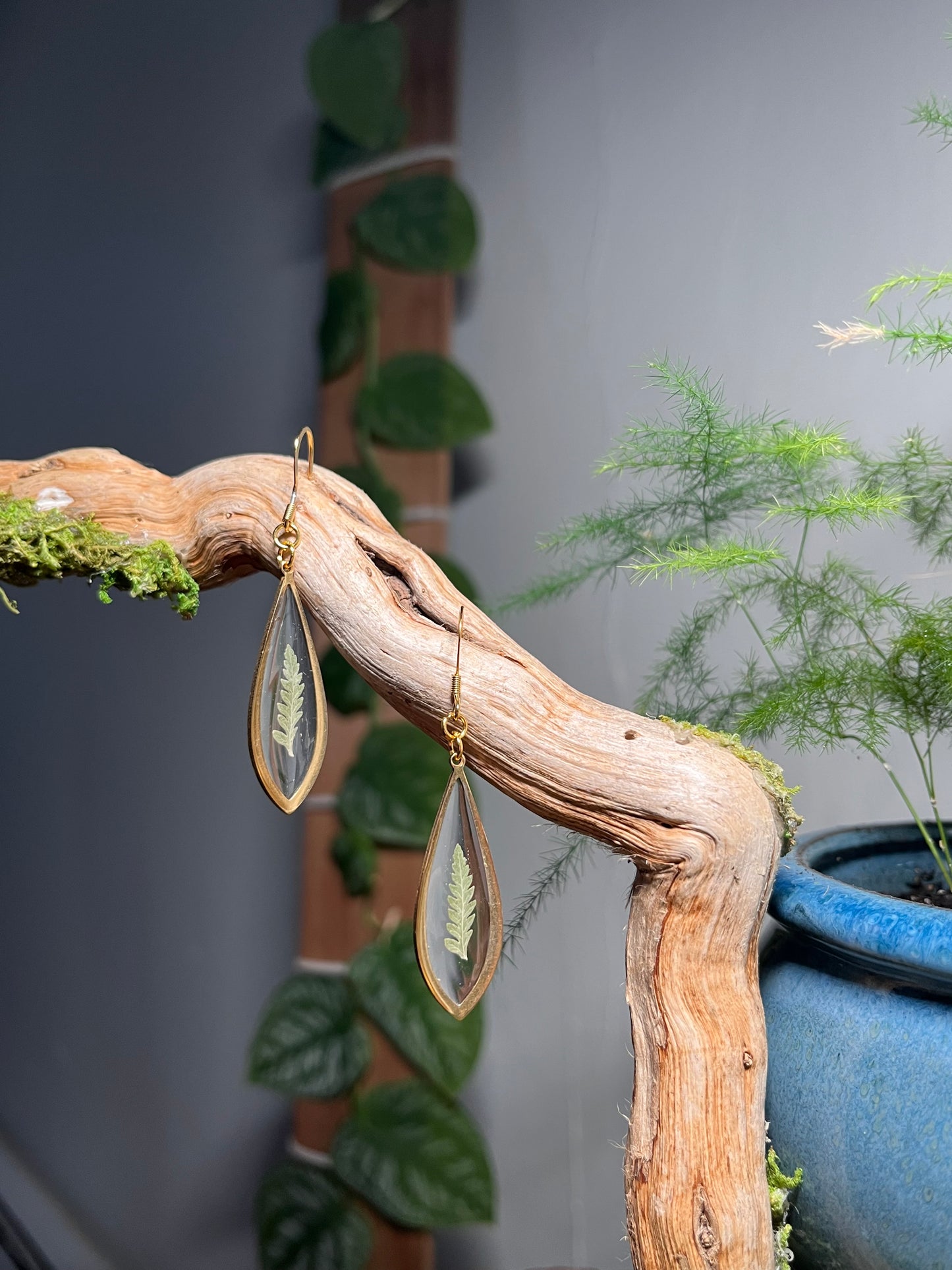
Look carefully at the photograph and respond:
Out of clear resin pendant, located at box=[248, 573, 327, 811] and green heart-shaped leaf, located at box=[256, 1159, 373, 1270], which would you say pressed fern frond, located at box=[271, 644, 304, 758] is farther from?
green heart-shaped leaf, located at box=[256, 1159, 373, 1270]

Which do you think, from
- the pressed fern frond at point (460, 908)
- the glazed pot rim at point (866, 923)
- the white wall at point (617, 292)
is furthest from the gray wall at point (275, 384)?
the pressed fern frond at point (460, 908)

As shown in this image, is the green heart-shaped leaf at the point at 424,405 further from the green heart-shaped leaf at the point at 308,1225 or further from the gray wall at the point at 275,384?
the green heart-shaped leaf at the point at 308,1225

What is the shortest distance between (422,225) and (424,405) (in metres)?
0.17

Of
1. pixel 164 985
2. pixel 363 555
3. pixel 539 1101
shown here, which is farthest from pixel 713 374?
pixel 164 985

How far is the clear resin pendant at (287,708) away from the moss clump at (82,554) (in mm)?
68

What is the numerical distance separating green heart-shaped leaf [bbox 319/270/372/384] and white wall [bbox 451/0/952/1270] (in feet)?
0.32

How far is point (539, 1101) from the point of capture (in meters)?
0.91

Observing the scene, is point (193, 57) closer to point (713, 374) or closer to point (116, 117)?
point (116, 117)

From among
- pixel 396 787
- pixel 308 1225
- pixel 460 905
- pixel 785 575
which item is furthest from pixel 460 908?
pixel 308 1225

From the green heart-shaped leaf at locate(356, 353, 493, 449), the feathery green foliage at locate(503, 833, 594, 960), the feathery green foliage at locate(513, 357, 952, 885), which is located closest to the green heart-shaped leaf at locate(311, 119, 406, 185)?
the green heart-shaped leaf at locate(356, 353, 493, 449)

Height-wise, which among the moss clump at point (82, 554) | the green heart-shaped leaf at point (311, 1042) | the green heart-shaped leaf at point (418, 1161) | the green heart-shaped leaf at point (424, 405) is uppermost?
the green heart-shaped leaf at point (424, 405)

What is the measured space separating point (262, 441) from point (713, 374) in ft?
1.59

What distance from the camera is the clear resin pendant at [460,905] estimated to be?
1.57ft

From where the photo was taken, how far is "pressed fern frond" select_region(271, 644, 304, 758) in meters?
0.51
